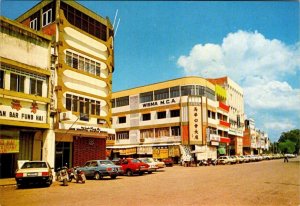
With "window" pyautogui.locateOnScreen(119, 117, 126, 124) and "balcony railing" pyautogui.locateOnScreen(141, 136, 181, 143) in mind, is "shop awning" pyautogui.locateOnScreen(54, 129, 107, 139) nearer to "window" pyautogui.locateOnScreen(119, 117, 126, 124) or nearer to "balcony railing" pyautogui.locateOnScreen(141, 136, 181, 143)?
"balcony railing" pyautogui.locateOnScreen(141, 136, 181, 143)

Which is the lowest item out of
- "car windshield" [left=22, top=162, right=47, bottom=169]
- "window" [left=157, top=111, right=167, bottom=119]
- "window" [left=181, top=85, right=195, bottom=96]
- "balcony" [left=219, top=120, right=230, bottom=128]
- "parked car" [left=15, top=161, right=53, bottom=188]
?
"parked car" [left=15, top=161, right=53, bottom=188]

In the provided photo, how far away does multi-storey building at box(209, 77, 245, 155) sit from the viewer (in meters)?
67.6

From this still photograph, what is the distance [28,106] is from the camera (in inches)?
878

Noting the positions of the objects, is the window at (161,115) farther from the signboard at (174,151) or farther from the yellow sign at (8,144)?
the yellow sign at (8,144)

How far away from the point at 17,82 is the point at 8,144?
429cm

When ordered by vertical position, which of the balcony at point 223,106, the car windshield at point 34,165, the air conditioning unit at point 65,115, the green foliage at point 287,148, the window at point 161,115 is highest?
the balcony at point 223,106

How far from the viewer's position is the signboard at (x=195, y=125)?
161 ft

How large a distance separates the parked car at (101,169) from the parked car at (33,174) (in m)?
4.58

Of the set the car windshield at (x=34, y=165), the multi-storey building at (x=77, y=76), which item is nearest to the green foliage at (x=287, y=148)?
the multi-storey building at (x=77, y=76)

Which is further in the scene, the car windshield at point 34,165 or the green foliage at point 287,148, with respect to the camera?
the green foliage at point 287,148

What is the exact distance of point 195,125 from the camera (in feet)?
162

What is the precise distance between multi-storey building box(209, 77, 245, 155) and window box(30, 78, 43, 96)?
47804mm

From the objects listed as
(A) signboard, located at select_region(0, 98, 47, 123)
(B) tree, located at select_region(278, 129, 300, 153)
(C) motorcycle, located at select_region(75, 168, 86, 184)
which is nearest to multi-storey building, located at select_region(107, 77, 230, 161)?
(A) signboard, located at select_region(0, 98, 47, 123)

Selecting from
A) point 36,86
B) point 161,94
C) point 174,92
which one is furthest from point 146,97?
point 36,86
